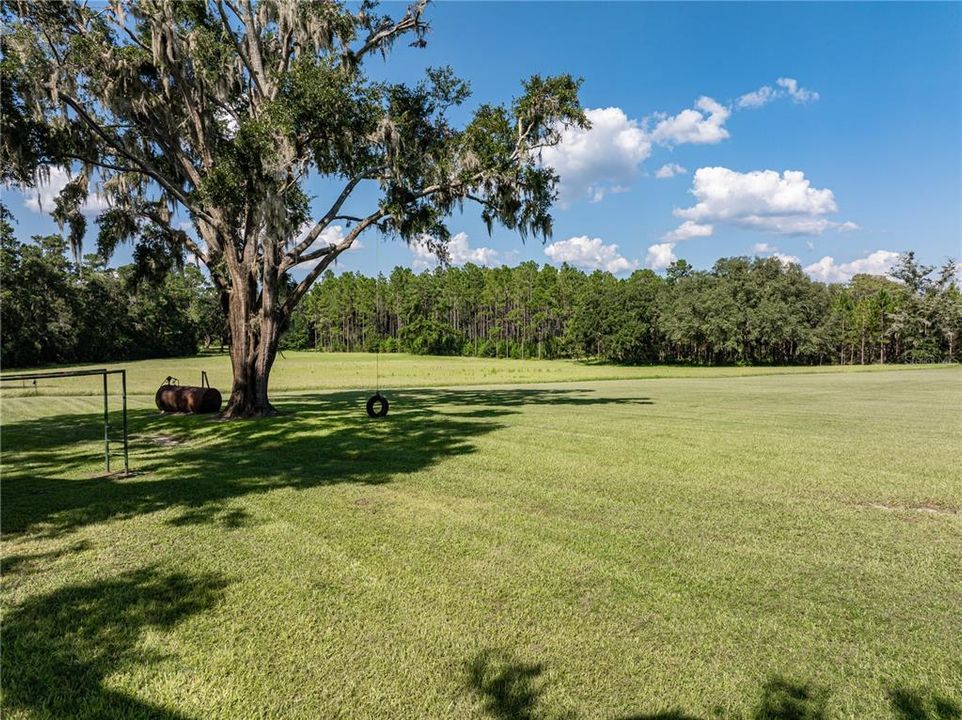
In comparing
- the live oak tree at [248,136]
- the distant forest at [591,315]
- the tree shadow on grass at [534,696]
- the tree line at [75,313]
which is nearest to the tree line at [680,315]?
the distant forest at [591,315]

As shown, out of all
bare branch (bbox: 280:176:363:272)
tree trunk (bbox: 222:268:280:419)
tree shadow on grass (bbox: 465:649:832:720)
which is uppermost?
Result: bare branch (bbox: 280:176:363:272)

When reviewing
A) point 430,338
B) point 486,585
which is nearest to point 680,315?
point 430,338

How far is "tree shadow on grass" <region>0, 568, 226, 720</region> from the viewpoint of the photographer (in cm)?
336

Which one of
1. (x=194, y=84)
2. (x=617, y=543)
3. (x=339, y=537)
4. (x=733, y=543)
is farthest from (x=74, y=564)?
(x=194, y=84)

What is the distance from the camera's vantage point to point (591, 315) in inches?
2982

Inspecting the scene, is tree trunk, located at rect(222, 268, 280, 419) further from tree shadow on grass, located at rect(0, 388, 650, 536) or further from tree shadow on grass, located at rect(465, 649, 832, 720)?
tree shadow on grass, located at rect(465, 649, 832, 720)

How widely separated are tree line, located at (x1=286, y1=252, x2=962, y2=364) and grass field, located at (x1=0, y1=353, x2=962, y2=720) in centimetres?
6247

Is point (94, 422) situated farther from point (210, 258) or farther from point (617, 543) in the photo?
point (617, 543)

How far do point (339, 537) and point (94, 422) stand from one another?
45.7 ft

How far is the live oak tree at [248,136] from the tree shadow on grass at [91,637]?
451 inches

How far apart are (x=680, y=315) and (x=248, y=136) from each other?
63.5 m

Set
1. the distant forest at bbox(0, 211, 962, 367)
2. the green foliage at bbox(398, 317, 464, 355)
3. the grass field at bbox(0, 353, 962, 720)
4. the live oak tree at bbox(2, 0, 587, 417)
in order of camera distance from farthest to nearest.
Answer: the green foliage at bbox(398, 317, 464, 355)
the distant forest at bbox(0, 211, 962, 367)
the live oak tree at bbox(2, 0, 587, 417)
the grass field at bbox(0, 353, 962, 720)

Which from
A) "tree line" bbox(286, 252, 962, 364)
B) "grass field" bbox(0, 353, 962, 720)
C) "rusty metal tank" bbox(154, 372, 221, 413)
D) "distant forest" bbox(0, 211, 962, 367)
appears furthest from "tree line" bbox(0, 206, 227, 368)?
"tree line" bbox(286, 252, 962, 364)

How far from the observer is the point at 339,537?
6195 mm
